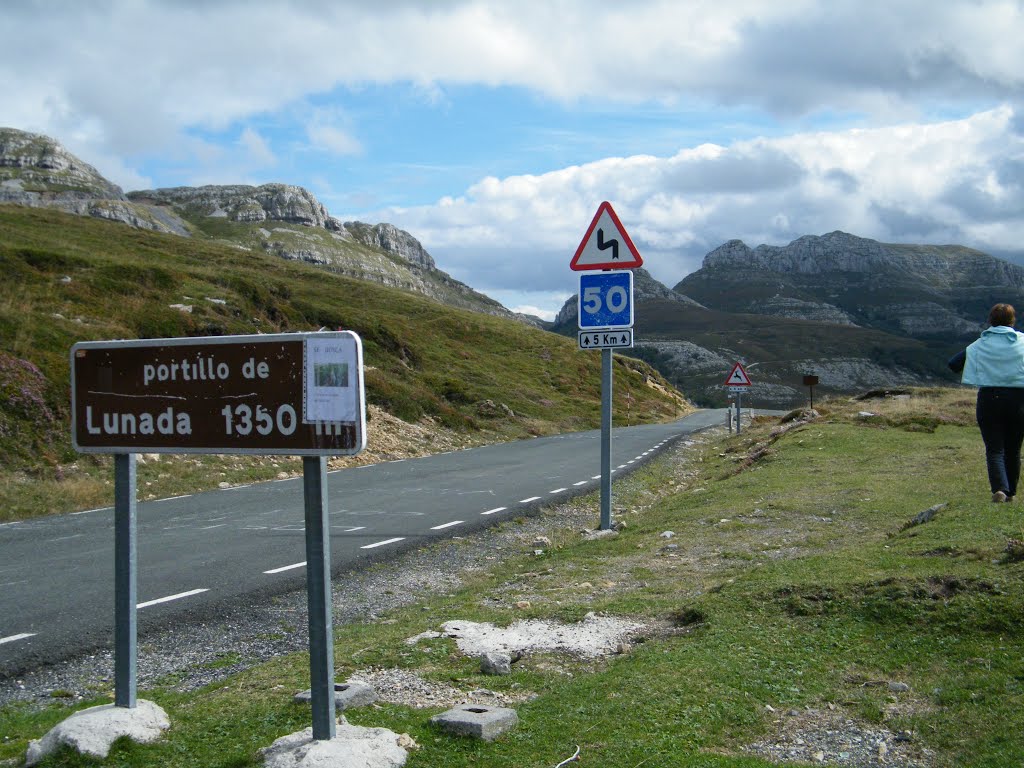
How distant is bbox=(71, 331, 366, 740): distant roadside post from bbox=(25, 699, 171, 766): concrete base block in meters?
0.11

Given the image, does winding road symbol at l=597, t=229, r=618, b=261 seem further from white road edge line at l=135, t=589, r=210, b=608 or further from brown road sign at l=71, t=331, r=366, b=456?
brown road sign at l=71, t=331, r=366, b=456

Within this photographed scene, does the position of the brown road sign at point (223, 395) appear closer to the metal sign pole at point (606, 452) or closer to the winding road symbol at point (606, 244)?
the metal sign pole at point (606, 452)

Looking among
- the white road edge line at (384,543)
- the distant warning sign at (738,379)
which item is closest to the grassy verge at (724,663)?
the white road edge line at (384,543)

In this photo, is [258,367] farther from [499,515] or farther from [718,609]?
[499,515]

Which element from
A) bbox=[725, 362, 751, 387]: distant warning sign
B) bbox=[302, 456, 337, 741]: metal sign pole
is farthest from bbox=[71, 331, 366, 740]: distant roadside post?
bbox=[725, 362, 751, 387]: distant warning sign

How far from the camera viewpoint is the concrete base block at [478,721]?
400 cm

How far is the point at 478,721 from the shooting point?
4.03 meters

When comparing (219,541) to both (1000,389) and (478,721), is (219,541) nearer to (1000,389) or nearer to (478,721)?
(478,721)

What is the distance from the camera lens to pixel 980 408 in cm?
854

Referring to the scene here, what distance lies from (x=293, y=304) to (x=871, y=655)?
46666mm

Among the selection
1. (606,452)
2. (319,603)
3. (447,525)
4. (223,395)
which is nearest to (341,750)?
(319,603)

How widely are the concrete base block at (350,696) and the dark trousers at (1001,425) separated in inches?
255

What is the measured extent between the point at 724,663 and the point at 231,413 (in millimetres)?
2965

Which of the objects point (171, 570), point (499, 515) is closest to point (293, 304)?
point (499, 515)
